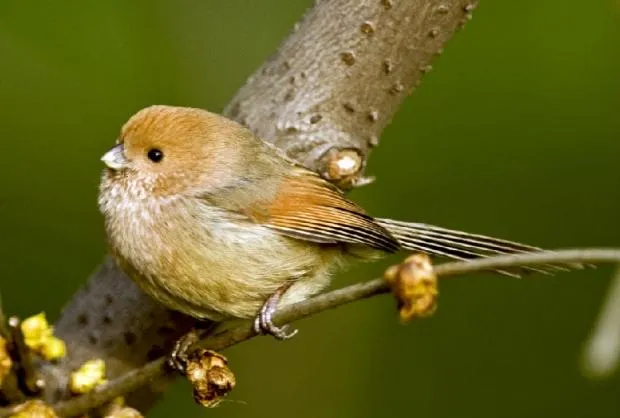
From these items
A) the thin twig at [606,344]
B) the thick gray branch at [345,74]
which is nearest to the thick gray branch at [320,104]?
the thick gray branch at [345,74]

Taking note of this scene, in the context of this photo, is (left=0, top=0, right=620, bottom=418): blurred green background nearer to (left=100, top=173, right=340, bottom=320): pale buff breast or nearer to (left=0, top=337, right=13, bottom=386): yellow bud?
(left=100, top=173, right=340, bottom=320): pale buff breast

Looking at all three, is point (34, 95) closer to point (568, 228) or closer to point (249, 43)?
point (249, 43)

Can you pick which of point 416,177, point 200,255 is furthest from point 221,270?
point 416,177

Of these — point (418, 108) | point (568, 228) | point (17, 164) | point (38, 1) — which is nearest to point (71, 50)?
point (38, 1)

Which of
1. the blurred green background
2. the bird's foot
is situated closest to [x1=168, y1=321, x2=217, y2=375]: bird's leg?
the bird's foot

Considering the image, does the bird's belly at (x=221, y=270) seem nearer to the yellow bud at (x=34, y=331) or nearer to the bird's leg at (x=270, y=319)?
the bird's leg at (x=270, y=319)

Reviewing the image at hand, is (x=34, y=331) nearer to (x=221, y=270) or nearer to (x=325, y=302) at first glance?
(x=221, y=270)
